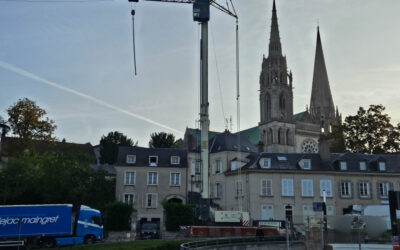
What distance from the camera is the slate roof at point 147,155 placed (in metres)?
51.9

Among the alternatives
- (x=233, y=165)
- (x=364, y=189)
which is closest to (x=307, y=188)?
(x=364, y=189)

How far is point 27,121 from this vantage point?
53562mm

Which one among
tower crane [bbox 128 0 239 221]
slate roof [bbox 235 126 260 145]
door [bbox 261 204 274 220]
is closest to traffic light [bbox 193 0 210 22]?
tower crane [bbox 128 0 239 221]

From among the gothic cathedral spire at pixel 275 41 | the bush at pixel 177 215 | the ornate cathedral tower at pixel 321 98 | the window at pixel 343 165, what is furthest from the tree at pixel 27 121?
the ornate cathedral tower at pixel 321 98

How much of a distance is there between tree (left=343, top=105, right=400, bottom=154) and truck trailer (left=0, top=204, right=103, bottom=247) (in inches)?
1801

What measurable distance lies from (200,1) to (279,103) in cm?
7021

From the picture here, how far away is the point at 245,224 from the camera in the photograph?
41.4 metres

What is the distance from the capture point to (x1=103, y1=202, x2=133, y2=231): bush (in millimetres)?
43594

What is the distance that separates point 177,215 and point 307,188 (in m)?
15.6

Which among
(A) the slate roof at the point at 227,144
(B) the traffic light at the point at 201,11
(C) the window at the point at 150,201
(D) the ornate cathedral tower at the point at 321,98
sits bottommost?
(C) the window at the point at 150,201

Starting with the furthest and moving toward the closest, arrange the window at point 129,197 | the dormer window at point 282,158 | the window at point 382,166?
the window at point 129,197 → the window at point 382,166 → the dormer window at point 282,158

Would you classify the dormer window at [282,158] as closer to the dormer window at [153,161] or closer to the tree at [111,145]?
the dormer window at [153,161]

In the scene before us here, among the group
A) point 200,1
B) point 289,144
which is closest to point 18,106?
point 200,1

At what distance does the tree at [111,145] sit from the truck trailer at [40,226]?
4869cm
